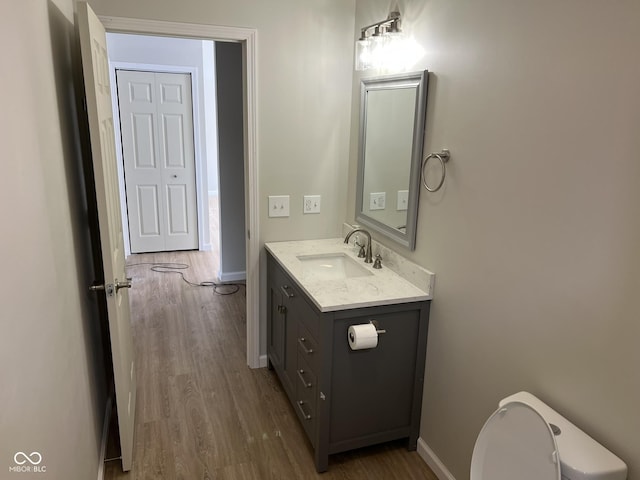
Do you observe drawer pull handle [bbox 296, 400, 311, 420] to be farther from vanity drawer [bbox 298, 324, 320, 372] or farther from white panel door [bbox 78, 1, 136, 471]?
white panel door [bbox 78, 1, 136, 471]

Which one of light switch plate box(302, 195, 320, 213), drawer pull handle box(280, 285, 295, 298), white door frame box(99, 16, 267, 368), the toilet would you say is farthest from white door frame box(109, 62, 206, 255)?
the toilet

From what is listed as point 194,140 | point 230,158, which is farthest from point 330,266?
point 194,140

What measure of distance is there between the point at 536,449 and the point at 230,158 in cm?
370

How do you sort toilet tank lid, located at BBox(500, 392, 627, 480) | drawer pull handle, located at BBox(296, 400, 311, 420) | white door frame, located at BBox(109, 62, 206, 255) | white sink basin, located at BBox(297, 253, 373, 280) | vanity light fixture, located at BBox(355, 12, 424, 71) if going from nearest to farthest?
1. toilet tank lid, located at BBox(500, 392, 627, 480)
2. vanity light fixture, located at BBox(355, 12, 424, 71)
3. drawer pull handle, located at BBox(296, 400, 311, 420)
4. white sink basin, located at BBox(297, 253, 373, 280)
5. white door frame, located at BBox(109, 62, 206, 255)

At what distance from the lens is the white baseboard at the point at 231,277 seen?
4.66 metres

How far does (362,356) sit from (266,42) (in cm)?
178

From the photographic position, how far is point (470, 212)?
1.85m

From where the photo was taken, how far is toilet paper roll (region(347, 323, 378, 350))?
2.00 m

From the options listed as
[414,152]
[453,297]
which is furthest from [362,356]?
[414,152]

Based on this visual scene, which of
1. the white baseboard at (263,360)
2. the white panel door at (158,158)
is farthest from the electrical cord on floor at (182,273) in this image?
the white baseboard at (263,360)

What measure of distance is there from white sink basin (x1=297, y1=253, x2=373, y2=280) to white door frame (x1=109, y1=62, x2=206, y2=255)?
3.03 meters

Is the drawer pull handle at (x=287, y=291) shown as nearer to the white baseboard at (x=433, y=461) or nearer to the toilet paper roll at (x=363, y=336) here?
the toilet paper roll at (x=363, y=336)

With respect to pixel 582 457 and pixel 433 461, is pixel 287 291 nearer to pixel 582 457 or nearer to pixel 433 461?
pixel 433 461

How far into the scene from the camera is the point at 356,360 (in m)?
2.12
